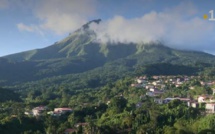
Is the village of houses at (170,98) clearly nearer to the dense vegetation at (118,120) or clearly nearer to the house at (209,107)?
the house at (209,107)

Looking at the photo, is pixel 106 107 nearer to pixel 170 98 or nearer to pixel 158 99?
pixel 158 99

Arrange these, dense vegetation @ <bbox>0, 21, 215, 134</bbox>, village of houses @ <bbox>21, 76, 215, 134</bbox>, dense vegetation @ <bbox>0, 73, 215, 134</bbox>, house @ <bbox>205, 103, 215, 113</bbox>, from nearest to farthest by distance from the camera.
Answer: dense vegetation @ <bbox>0, 73, 215, 134</bbox> < dense vegetation @ <bbox>0, 21, 215, 134</bbox> < house @ <bbox>205, 103, 215, 113</bbox> < village of houses @ <bbox>21, 76, 215, 134</bbox>

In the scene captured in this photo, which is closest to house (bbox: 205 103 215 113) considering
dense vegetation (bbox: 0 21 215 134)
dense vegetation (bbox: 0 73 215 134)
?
dense vegetation (bbox: 0 21 215 134)

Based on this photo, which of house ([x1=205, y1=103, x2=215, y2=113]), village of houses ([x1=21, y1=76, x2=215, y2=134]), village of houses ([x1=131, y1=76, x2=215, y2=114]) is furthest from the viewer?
village of houses ([x1=131, y1=76, x2=215, y2=114])

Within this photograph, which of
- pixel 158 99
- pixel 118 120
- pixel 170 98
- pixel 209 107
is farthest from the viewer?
pixel 170 98

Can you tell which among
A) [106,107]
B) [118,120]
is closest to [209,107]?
[106,107]

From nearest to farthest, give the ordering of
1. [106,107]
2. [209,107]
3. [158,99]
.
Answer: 1. [209,107]
2. [106,107]
3. [158,99]

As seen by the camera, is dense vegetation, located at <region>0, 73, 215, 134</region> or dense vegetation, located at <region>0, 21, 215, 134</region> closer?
dense vegetation, located at <region>0, 73, 215, 134</region>

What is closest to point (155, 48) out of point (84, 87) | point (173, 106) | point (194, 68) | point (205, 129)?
point (194, 68)

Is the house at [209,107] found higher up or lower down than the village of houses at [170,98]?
lower down

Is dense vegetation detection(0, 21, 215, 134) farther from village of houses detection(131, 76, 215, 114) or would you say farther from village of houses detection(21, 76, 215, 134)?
village of houses detection(131, 76, 215, 114)

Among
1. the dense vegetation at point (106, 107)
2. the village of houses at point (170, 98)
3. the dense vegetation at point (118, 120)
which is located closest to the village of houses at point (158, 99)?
the village of houses at point (170, 98)
